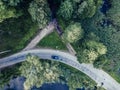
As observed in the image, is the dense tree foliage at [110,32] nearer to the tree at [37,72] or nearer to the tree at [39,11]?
A: the tree at [39,11]

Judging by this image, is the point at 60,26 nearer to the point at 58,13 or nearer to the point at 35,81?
the point at 58,13

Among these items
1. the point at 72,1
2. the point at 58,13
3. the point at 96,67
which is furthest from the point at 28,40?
the point at 96,67

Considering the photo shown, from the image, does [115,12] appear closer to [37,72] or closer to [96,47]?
[96,47]

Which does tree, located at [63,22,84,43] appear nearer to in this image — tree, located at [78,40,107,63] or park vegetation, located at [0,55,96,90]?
tree, located at [78,40,107,63]

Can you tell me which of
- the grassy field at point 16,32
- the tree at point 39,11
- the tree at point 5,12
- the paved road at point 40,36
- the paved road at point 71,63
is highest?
the tree at point 5,12

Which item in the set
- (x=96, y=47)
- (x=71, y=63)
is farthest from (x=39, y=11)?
(x=71, y=63)

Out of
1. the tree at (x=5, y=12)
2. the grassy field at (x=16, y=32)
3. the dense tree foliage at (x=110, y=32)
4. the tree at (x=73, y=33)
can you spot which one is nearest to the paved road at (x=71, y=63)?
the dense tree foliage at (x=110, y=32)
